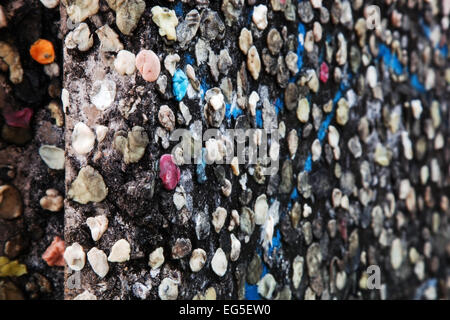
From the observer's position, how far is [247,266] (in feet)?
3.09

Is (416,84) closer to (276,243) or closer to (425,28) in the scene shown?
(425,28)

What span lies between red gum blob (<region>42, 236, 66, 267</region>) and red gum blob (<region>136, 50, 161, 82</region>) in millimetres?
336

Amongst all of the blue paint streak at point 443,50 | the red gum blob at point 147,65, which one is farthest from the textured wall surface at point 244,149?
the blue paint streak at point 443,50

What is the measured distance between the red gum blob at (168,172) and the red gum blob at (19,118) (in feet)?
0.85

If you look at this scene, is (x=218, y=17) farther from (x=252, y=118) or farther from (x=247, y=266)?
(x=247, y=266)

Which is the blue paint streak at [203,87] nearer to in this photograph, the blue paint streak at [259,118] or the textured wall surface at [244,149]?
the textured wall surface at [244,149]

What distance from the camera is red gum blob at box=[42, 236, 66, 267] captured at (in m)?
0.86

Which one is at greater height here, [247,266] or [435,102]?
[435,102]

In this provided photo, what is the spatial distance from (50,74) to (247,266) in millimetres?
492

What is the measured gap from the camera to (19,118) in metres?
0.83

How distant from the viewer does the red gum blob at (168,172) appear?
756 millimetres

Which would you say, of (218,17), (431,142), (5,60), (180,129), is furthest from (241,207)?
(431,142)

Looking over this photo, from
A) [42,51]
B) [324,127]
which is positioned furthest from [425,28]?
[42,51]

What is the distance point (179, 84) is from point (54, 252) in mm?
364
